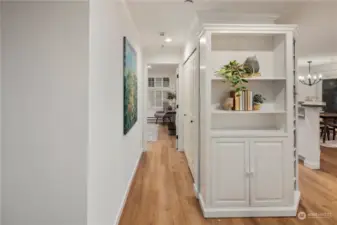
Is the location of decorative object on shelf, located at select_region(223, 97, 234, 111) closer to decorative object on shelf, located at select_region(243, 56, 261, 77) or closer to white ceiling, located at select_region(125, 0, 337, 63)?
decorative object on shelf, located at select_region(243, 56, 261, 77)

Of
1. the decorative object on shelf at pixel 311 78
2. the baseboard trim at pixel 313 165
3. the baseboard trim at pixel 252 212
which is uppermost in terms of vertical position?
the decorative object on shelf at pixel 311 78

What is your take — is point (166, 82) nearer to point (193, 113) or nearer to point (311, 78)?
point (311, 78)

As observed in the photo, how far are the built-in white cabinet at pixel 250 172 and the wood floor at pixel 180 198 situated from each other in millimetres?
220

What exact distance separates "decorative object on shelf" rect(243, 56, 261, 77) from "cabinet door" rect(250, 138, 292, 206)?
754 millimetres

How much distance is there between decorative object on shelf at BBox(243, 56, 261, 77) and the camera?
285 centimetres

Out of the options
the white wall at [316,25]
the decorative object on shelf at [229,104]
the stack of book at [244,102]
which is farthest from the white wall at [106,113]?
the white wall at [316,25]

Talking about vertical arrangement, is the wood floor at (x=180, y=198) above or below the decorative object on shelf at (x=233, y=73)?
below

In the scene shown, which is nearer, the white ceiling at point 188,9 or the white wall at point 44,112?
the white wall at point 44,112

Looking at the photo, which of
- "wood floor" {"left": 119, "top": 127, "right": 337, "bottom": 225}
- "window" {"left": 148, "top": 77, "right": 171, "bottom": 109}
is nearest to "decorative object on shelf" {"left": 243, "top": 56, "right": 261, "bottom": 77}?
"wood floor" {"left": 119, "top": 127, "right": 337, "bottom": 225}

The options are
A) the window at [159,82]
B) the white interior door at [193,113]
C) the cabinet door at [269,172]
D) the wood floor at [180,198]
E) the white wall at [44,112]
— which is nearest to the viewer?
the white wall at [44,112]

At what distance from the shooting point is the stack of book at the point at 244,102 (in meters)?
2.90

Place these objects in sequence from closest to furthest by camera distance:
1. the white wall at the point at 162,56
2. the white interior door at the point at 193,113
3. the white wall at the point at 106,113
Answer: the white wall at the point at 106,113
the white interior door at the point at 193,113
the white wall at the point at 162,56

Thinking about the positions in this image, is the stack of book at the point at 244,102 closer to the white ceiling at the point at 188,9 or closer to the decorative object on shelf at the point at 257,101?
the decorative object on shelf at the point at 257,101
